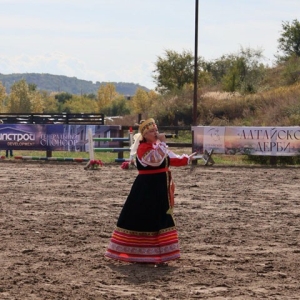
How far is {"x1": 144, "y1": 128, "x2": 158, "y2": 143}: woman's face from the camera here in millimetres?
9180

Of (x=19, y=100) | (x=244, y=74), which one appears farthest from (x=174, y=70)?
(x=19, y=100)

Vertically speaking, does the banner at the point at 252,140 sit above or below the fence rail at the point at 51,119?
below

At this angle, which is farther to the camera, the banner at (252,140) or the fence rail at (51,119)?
the fence rail at (51,119)

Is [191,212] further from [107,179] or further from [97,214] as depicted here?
[107,179]

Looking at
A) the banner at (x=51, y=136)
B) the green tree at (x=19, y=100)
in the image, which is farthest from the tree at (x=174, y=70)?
the banner at (x=51, y=136)

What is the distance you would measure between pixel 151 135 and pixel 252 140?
1526 cm

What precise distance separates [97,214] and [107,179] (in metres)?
6.24

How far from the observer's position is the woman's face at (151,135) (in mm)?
9180

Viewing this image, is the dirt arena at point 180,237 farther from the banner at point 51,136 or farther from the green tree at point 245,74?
the green tree at point 245,74

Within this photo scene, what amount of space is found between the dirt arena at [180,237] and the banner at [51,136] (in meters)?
6.94

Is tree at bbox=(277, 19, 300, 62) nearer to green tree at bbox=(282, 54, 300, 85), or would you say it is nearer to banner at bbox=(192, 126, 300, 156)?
green tree at bbox=(282, 54, 300, 85)

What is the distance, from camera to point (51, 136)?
26.0 m

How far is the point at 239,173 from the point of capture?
21.1m

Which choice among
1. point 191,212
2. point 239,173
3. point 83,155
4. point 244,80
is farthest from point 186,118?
point 191,212
